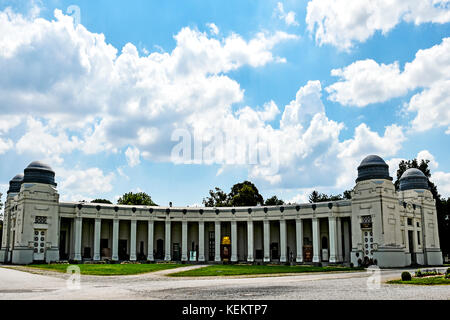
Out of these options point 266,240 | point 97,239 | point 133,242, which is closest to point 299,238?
point 266,240

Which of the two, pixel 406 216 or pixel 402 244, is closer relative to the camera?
pixel 402 244

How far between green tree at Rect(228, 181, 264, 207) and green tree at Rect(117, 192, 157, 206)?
67.4 feet

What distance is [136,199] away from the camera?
101 metres

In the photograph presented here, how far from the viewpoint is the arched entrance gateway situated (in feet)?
186

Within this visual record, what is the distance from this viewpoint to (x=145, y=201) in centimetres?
10419

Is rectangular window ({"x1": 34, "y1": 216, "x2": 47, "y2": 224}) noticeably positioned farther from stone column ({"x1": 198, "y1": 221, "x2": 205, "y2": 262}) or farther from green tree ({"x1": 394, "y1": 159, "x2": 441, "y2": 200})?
green tree ({"x1": 394, "y1": 159, "x2": 441, "y2": 200})

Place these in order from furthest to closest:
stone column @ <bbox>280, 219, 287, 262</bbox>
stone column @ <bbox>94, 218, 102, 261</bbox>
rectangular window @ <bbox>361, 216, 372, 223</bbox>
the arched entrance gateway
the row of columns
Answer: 1. stone column @ <bbox>280, 219, 287, 262</bbox>
2. stone column @ <bbox>94, 218, 102, 261</bbox>
3. the row of columns
4. the arched entrance gateway
5. rectangular window @ <bbox>361, 216, 372, 223</bbox>

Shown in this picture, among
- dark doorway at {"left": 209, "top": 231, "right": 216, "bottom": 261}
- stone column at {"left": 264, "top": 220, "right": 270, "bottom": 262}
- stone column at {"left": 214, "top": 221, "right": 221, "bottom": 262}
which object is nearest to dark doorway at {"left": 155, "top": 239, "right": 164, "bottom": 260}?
dark doorway at {"left": 209, "top": 231, "right": 216, "bottom": 261}

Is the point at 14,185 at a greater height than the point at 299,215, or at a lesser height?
greater
